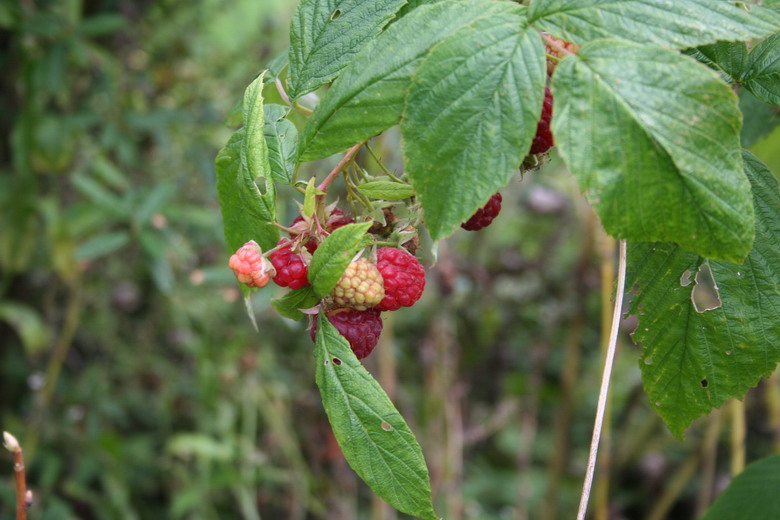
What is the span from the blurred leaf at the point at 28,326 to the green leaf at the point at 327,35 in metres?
1.36

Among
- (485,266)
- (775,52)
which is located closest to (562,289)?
(485,266)

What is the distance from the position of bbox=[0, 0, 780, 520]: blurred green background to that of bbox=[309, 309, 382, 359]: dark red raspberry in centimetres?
81

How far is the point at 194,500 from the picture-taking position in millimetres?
1664

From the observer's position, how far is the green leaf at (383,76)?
45cm

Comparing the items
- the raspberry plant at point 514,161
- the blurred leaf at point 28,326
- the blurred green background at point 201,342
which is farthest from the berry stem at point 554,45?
the blurred leaf at point 28,326

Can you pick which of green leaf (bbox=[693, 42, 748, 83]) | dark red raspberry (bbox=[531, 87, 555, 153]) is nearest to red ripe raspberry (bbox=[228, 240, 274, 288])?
dark red raspberry (bbox=[531, 87, 555, 153])

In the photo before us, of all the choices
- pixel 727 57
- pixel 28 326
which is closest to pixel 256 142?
pixel 727 57

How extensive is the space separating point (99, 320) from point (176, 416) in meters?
A: 0.37

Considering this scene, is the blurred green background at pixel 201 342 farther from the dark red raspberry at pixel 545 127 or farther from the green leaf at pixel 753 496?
the dark red raspberry at pixel 545 127

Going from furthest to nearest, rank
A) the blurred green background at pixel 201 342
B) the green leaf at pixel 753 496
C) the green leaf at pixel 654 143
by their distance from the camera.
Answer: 1. the blurred green background at pixel 201 342
2. the green leaf at pixel 753 496
3. the green leaf at pixel 654 143

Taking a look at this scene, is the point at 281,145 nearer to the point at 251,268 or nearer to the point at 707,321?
the point at 251,268

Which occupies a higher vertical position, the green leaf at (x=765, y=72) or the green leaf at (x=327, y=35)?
the green leaf at (x=327, y=35)

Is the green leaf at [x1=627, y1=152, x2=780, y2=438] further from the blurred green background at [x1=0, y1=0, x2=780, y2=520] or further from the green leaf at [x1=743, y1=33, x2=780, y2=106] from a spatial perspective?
the blurred green background at [x1=0, y1=0, x2=780, y2=520]

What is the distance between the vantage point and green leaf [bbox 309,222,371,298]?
48cm
